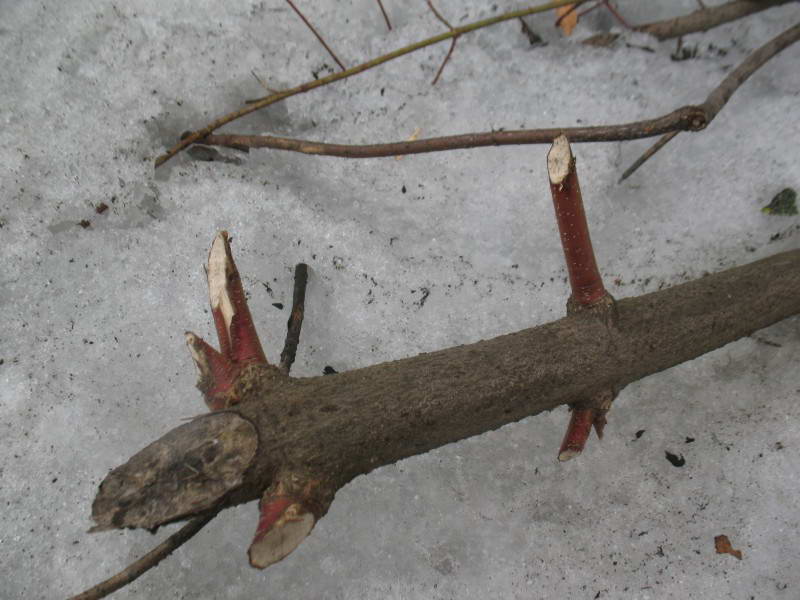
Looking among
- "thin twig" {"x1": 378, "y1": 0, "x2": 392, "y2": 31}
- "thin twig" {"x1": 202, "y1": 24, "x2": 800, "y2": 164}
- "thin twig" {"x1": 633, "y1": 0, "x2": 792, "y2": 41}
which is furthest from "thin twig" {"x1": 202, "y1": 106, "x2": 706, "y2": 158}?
"thin twig" {"x1": 633, "y1": 0, "x2": 792, "y2": 41}

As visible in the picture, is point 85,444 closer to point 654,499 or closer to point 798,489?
point 654,499

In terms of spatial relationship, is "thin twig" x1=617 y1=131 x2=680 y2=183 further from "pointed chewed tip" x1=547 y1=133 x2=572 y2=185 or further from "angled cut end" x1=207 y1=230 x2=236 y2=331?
"angled cut end" x1=207 y1=230 x2=236 y2=331

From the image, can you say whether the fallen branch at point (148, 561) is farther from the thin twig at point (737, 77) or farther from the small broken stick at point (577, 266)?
the thin twig at point (737, 77)

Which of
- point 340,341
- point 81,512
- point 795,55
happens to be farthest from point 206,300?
point 795,55

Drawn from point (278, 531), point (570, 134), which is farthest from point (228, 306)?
point (570, 134)

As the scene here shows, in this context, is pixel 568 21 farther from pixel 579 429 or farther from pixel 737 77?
pixel 579 429

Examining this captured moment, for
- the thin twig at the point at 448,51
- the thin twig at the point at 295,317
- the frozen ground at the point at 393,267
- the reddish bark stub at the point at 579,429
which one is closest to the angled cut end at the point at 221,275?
the thin twig at the point at 295,317
